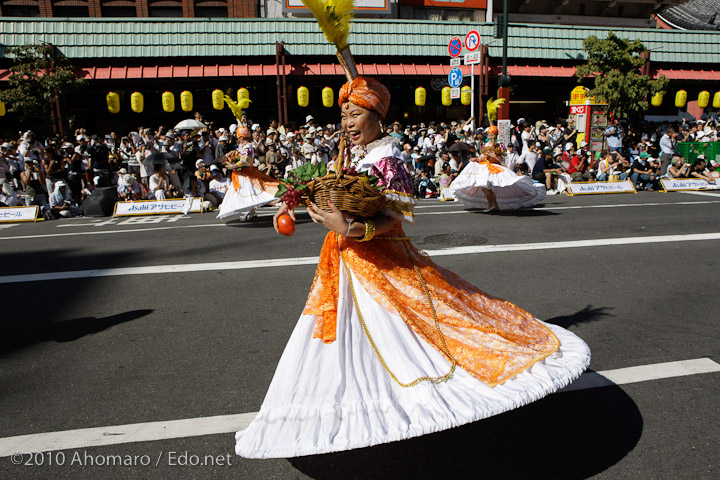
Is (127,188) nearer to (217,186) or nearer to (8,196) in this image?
(217,186)

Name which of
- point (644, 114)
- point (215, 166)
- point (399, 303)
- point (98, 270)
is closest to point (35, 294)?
point (98, 270)

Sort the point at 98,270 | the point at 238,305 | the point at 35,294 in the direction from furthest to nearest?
1. the point at 98,270
2. the point at 35,294
3. the point at 238,305

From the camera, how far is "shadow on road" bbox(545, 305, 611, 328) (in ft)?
15.8

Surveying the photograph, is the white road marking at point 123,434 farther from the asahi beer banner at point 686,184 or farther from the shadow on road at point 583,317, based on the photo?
the asahi beer banner at point 686,184

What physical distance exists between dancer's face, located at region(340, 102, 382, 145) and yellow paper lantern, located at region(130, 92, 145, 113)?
2112 cm

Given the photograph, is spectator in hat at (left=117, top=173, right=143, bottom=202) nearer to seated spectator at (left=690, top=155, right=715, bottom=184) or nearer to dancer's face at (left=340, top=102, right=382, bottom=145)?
dancer's face at (left=340, top=102, right=382, bottom=145)

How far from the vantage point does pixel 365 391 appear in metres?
2.56

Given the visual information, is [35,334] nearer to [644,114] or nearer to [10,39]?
[10,39]

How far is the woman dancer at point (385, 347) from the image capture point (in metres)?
2.44

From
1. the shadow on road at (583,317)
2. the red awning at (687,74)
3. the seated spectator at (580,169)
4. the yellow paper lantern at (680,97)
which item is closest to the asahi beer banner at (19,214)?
the shadow on road at (583,317)

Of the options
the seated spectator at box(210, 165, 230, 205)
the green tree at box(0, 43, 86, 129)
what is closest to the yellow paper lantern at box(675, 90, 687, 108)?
the seated spectator at box(210, 165, 230, 205)

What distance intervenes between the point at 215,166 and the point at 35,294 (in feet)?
28.1

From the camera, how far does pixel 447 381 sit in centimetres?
262

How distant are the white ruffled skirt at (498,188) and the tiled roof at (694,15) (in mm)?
31188
